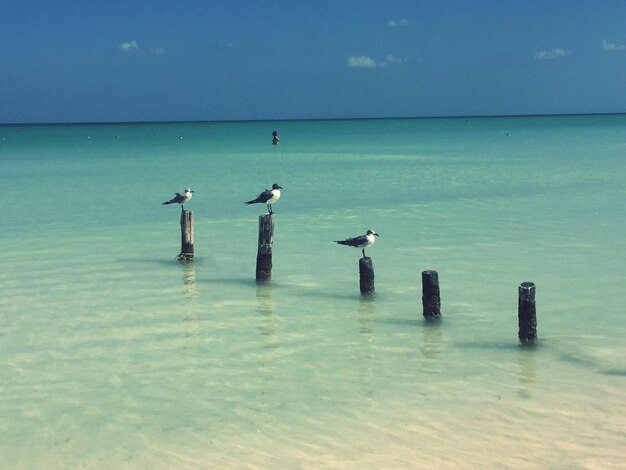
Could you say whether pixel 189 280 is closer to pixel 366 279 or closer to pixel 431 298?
pixel 366 279

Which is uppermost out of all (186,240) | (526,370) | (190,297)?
(186,240)

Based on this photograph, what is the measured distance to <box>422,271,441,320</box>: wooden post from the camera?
1247cm

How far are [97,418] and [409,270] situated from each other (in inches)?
332

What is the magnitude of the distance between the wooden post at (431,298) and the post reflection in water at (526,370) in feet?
5.44

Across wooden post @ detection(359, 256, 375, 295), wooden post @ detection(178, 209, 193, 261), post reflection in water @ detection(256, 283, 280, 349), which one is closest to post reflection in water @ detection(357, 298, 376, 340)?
wooden post @ detection(359, 256, 375, 295)

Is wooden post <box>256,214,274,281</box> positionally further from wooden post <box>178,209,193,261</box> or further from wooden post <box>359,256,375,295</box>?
wooden post <box>178,209,193,261</box>

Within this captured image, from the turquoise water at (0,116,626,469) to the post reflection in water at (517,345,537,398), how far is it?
41 millimetres

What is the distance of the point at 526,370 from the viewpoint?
10.4 m

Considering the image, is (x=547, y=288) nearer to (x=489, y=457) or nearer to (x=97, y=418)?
(x=489, y=457)

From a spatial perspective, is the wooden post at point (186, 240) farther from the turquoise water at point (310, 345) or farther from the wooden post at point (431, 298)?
the wooden post at point (431, 298)

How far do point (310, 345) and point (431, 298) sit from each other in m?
2.07

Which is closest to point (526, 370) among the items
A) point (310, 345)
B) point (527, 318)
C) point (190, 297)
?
point (527, 318)

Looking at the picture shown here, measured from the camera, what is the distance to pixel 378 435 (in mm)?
8477

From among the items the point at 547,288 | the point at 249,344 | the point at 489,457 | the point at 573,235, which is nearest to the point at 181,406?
the point at 249,344
